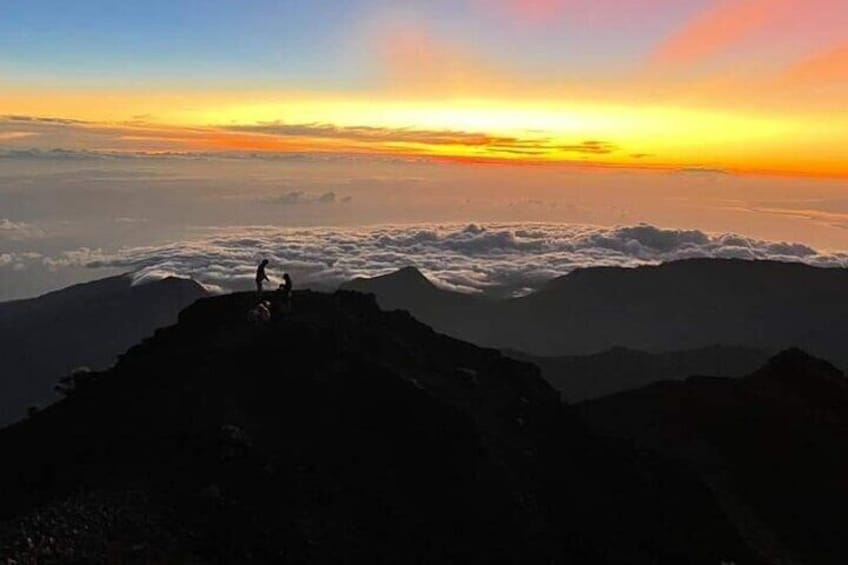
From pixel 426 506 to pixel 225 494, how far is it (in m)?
7.04

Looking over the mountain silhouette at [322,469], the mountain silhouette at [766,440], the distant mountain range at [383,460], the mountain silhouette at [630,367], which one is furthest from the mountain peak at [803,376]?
the mountain silhouette at [630,367]

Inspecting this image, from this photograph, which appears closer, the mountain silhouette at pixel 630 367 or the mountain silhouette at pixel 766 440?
the mountain silhouette at pixel 766 440

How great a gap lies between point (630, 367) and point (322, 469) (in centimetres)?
8437

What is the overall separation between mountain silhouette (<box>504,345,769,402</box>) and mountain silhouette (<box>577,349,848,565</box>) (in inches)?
1699

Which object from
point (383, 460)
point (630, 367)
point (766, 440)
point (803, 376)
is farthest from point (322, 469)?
point (630, 367)

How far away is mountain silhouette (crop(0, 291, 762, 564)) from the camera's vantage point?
1062 inches

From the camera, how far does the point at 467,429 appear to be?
→ 3394cm

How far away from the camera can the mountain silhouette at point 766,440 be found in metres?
36.5

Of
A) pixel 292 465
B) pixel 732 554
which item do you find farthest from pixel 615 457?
pixel 292 465

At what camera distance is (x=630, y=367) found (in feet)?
361

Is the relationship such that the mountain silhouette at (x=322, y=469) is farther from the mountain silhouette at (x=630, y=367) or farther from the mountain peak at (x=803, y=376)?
the mountain silhouette at (x=630, y=367)

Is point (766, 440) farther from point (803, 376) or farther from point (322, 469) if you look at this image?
point (322, 469)

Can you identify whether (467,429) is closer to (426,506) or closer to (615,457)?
(426,506)

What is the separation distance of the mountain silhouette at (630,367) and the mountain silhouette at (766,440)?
43162 millimetres
